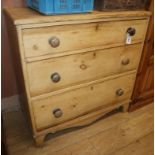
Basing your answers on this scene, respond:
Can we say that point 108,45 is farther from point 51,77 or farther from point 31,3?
point 31,3

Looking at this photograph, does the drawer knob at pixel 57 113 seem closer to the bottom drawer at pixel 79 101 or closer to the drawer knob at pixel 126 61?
the bottom drawer at pixel 79 101

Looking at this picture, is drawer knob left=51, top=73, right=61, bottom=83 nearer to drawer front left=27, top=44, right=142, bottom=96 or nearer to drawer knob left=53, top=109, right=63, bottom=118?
drawer front left=27, top=44, right=142, bottom=96

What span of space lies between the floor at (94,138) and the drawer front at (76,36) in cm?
73

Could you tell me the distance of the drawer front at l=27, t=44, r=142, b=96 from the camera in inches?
38.1

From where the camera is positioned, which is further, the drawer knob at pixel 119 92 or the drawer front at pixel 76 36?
the drawer knob at pixel 119 92

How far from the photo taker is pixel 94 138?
4.41 feet

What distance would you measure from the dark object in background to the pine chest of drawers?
0.07 m

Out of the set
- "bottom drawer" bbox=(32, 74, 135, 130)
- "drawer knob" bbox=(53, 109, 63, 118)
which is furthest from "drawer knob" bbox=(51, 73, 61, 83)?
"drawer knob" bbox=(53, 109, 63, 118)

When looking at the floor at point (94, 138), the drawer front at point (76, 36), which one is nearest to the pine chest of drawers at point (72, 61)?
the drawer front at point (76, 36)

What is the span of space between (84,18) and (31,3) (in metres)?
0.38

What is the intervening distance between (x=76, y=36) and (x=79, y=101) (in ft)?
1.61

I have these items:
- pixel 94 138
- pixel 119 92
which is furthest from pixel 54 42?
pixel 94 138

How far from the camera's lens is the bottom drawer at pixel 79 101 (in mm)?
1116

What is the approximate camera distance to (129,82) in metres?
1.39
